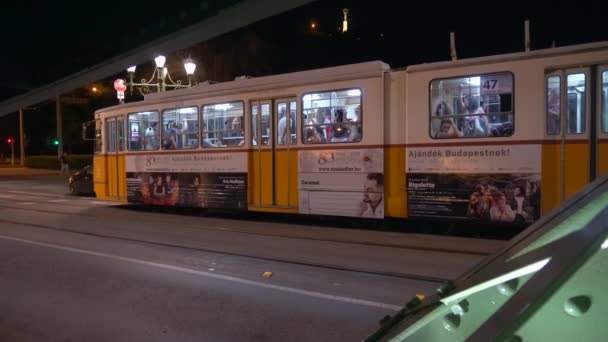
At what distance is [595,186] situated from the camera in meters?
1.94

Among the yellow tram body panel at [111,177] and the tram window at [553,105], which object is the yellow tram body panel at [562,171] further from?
the yellow tram body panel at [111,177]

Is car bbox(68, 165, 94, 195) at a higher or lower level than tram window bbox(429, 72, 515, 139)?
lower

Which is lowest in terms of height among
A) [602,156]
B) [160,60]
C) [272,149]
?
[602,156]

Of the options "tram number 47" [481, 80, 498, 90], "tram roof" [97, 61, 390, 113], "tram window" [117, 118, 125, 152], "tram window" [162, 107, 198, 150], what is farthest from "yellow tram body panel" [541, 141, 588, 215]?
"tram window" [117, 118, 125, 152]

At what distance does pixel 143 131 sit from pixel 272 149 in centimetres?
470

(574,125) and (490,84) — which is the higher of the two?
(490,84)

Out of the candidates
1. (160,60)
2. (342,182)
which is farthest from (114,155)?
(342,182)

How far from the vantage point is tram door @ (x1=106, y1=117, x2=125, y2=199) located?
15.4 meters

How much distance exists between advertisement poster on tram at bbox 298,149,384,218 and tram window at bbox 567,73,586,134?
3359 millimetres

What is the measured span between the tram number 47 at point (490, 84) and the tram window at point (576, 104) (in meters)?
1.17

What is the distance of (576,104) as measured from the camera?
8.77 m

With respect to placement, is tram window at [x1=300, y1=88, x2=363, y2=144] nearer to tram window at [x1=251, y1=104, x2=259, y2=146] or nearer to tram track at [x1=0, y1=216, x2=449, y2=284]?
tram window at [x1=251, y1=104, x2=259, y2=146]

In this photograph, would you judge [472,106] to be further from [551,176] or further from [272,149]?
[272,149]

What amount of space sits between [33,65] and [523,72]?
60.5 ft
